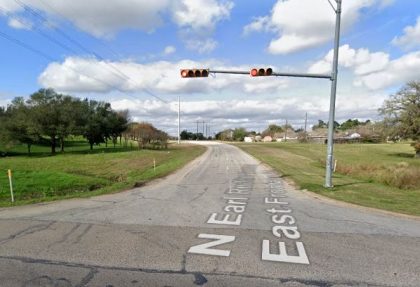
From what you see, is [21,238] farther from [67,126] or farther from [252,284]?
[67,126]

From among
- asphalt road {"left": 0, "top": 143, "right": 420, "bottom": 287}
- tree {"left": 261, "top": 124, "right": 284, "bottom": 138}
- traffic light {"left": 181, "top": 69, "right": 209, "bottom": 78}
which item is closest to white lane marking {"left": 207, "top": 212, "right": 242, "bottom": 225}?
asphalt road {"left": 0, "top": 143, "right": 420, "bottom": 287}

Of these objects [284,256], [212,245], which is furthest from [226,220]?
[284,256]

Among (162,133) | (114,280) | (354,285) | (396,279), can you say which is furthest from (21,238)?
(162,133)

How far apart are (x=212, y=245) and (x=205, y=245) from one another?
13 centimetres

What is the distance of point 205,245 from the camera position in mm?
6086

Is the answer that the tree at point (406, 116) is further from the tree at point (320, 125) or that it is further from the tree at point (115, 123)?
the tree at point (320, 125)

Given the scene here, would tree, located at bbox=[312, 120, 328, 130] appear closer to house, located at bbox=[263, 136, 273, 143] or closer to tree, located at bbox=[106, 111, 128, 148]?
house, located at bbox=[263, 136, 273, 143]

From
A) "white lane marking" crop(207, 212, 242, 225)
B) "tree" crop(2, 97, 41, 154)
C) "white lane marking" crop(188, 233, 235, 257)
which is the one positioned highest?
"tree" crop(2, 97, 41, 154)

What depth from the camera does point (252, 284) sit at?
4.50m

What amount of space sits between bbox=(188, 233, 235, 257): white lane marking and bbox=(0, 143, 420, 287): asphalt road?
0.7 inches

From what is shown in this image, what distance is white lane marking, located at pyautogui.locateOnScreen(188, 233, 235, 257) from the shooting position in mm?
5703

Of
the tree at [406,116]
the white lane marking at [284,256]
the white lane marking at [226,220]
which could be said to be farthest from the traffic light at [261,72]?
the tree at [406,116]

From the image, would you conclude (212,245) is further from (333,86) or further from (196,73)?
(333,86)

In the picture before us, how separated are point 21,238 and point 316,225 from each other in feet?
20.5
